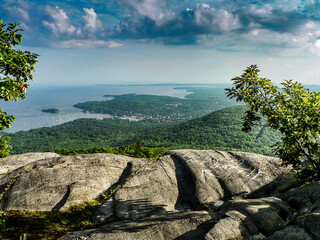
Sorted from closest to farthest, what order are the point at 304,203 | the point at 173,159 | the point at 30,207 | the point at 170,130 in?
the point at 304,203
the point at 30,207
the point at 173,159
the point at 170,130

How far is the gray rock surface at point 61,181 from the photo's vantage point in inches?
419

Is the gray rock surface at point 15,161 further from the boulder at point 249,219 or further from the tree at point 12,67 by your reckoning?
the boulder at point 249,219

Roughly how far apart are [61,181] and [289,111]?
46.9 feet

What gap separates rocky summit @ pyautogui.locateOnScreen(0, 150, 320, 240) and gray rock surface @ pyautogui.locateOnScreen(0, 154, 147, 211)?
5cm

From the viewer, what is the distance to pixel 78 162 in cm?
1468

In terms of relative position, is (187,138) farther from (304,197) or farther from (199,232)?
(199,232)

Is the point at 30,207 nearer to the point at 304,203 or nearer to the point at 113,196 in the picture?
the point at 113,196

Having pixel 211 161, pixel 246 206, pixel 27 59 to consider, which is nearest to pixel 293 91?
pixel 246 206

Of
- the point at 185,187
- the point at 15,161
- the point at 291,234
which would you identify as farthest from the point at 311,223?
the point at 15,161

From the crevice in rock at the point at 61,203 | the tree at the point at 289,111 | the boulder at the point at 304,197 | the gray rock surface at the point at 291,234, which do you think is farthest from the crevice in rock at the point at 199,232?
the crevice in rock at the point at 61,203

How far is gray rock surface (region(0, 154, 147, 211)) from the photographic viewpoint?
10635 millimetres

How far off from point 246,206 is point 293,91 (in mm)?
6131

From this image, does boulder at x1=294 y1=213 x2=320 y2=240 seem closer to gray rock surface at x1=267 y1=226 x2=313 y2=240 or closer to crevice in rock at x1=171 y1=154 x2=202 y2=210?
gray rock surface at x1=267 y1=226 x2=313 y2=240

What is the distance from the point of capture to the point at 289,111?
8.69 meters
